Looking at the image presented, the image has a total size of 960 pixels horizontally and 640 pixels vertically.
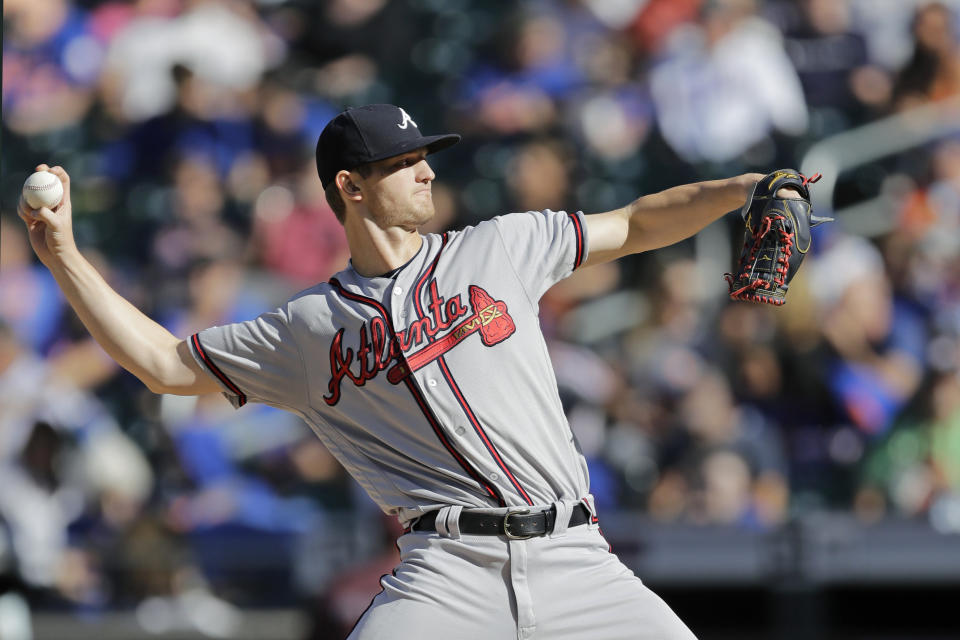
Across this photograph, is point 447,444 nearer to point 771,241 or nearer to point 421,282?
point 421,282

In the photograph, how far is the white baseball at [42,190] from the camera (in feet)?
10.1

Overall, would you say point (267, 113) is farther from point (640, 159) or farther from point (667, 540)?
point (667, 540)

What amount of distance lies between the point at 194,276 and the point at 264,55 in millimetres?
1791


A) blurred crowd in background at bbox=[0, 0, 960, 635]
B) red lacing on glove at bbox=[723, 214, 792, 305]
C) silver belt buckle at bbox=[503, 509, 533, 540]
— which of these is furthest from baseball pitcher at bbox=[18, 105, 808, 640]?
blurred crowd in background at bbox=[0, 0, 960, 635]

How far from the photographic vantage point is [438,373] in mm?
3148

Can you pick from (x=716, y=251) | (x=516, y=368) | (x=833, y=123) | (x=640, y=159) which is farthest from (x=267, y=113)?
(x=516, y=368)

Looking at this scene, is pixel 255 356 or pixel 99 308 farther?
pixel 255 356

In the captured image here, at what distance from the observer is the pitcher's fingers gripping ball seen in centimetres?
317

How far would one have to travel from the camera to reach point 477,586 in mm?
3049

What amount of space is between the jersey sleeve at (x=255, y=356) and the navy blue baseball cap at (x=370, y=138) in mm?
442

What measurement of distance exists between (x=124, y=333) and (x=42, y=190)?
40cm

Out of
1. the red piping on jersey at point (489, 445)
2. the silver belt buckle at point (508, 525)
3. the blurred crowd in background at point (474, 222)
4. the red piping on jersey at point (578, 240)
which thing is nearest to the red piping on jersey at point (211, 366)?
the red piping on jersey at point (489, 445)

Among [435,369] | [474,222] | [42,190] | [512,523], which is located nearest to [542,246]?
[435,369]

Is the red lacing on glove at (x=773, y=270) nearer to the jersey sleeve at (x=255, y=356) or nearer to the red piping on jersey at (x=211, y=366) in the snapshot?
the jersey sleeve at (x=255, y=356)
